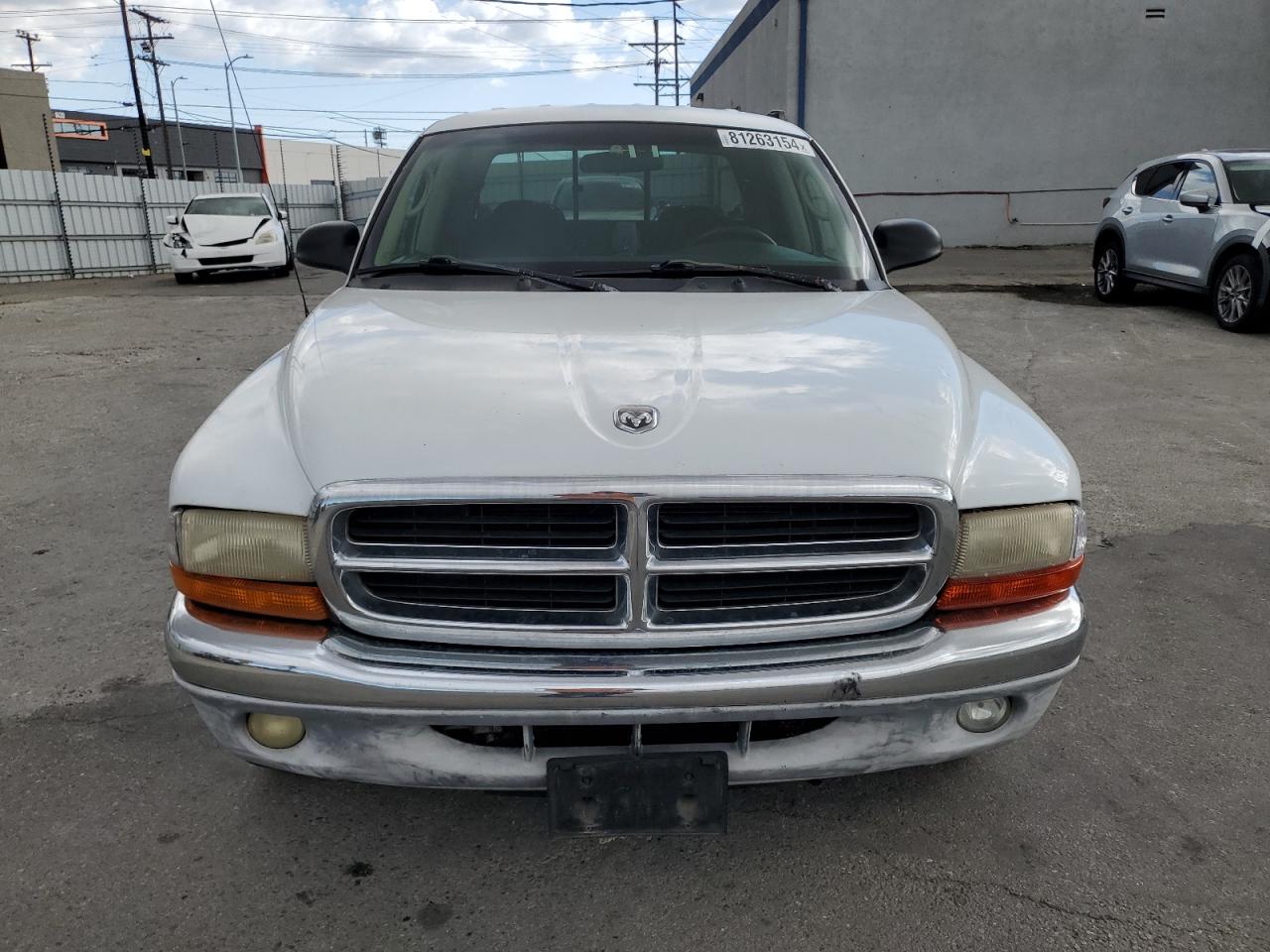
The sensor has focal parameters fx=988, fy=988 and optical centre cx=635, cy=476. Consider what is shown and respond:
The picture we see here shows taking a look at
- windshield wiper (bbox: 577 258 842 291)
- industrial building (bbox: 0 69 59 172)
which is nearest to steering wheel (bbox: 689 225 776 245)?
windshield wiper (bbox: 577 258 842 291)

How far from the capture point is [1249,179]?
31.2 feet

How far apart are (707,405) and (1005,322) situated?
363 inches

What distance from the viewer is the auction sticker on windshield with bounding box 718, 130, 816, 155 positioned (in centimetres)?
362

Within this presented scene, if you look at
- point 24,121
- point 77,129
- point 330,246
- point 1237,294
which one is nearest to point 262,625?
point 330,246

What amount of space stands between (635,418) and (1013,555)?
32.3 inches

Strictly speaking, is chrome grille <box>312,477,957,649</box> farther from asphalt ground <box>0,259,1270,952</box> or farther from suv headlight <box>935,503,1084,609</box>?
asphalt ground <box>0,259,1270,952</box>

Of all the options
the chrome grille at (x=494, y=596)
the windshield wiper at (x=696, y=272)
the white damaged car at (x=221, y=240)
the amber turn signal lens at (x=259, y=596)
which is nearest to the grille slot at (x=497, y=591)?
the chrome grille at (x=494, y=596)

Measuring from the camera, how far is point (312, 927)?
2117 mm

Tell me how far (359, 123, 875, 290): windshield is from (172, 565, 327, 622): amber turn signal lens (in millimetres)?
1388

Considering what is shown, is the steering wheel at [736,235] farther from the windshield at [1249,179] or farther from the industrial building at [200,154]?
the industrial building at [200,154]

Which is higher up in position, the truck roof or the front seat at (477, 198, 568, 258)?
the truck roof

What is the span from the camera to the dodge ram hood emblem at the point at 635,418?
1.98 m

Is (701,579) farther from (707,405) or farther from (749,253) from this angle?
(749,253)

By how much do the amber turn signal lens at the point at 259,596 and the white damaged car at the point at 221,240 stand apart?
53.5 feet
